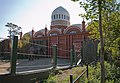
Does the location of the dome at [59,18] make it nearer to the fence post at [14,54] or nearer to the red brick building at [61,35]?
the red brick building at [61,35]

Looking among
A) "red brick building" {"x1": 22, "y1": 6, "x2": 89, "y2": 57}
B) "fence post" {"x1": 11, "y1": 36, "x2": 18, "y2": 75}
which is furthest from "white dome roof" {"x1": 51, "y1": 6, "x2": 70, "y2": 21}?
"fence post" {"x1": 11, "y1": 36, "x2": 18, "y2": 75}

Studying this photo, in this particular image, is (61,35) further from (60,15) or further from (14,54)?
(14,54)

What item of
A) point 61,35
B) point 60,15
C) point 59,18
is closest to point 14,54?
point 61,35

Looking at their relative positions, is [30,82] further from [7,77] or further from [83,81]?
[83,81]

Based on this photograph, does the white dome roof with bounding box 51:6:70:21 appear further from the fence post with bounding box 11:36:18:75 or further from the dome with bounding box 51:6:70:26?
the fence post with bounding box 11:36:18:75

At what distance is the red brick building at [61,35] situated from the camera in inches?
1334

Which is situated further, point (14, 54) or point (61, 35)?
point (61, 35)

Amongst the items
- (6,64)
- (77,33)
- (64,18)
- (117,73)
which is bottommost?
(117,73)

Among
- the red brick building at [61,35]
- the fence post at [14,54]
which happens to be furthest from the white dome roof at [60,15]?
the fence post at [14,54]

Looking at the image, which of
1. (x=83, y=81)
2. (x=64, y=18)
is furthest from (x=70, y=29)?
(x=83, y=81)

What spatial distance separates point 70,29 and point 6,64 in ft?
104

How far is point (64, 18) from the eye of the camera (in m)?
43.2

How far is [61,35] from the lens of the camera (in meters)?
36.3

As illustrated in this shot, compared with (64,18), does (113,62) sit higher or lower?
lower
